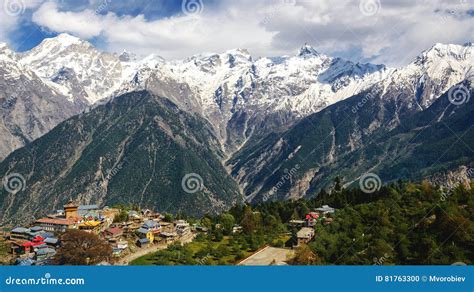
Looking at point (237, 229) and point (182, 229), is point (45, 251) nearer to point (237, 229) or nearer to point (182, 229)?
point (182, 229)

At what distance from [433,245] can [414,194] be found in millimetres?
40127

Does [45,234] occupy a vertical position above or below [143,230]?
above

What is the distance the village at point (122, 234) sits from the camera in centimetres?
10775

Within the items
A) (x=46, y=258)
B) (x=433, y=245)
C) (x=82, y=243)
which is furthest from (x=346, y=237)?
(x=46, y=258)

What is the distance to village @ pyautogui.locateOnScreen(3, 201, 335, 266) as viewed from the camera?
108 meters

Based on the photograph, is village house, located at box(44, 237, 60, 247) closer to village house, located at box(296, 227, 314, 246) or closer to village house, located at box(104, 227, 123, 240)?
village house, located at box(104, 227, 123, 240)

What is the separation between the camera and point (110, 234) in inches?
4968

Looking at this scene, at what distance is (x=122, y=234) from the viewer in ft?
427

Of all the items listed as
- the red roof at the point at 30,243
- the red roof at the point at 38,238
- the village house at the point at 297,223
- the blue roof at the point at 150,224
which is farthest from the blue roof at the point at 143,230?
the village house at the point at 297,223

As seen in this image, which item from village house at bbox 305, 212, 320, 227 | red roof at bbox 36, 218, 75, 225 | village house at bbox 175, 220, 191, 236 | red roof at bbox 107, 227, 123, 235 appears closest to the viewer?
red roof at bbox 107, 227, 123, 235

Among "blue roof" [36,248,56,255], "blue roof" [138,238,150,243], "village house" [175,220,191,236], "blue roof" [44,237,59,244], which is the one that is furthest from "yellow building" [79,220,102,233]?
"blue roof" [36,248,56,255]

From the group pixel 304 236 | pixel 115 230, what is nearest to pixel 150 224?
pixel 115 230

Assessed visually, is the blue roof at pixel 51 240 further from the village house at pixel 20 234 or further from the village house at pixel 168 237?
the village house at pixel 168 237

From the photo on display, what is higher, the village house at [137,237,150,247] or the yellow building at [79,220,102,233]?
the yellow building at [79,220,102,233]
